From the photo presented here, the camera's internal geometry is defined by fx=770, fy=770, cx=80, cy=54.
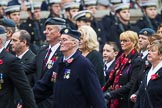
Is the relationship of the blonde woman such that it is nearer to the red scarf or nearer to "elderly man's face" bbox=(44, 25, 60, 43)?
the red scarf

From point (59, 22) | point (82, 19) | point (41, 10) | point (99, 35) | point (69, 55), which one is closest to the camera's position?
point (69, 55)

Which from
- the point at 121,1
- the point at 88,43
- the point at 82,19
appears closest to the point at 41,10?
the point at 121,1

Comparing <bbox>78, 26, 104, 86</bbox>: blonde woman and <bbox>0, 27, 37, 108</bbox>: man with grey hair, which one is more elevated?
<bbox>0, 27, 37, 108</bbox>: man with grey hair

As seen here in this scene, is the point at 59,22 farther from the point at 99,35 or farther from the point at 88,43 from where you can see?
the point at 99,35

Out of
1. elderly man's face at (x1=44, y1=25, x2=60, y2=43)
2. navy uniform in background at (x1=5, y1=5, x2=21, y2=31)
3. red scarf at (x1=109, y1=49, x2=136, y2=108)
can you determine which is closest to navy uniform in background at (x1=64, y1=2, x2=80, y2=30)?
navy uniform in background at (x1=5, y1=5, x2=21, y2=31)

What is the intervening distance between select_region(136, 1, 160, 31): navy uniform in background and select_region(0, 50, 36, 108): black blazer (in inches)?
413

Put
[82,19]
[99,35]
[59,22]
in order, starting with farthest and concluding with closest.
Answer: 1. [99,35]
2. [82,19]
3. [59,22]

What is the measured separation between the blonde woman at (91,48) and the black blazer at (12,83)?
2.75 meters

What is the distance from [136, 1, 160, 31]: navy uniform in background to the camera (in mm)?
20484

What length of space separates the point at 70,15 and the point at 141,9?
2968mm

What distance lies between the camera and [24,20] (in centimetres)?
1980

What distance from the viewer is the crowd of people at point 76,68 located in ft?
32.6

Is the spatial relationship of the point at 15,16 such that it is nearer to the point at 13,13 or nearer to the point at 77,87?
the point at 13,13

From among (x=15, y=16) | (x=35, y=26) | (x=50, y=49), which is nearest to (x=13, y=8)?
(x=15, y=16)
